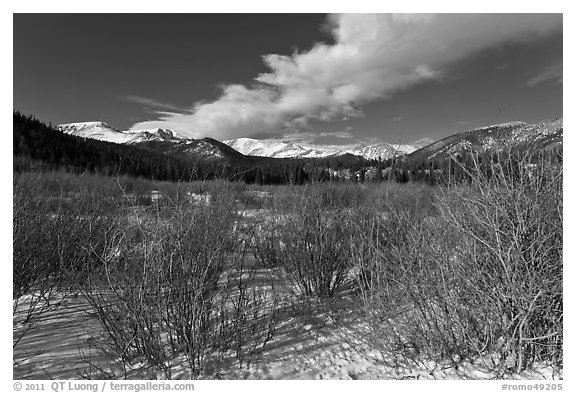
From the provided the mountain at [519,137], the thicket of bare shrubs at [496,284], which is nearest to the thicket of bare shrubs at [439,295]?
the thicket of bare shrubs at [496,284]

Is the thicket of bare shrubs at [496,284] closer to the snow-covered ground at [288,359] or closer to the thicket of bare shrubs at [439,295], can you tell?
the thicket of bare shrubs at [439,295]

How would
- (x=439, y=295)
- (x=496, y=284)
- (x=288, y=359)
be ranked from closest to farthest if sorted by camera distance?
1. (x=496, y=284)
2. (x=439, y=295)
3. (x=288, y=359)

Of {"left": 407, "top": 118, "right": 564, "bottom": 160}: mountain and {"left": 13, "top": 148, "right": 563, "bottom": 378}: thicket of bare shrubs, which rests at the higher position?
{"left": 407, "top": 118, "right": 564, "bottom": 160}: mountain

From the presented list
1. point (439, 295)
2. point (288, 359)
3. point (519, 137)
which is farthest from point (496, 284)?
point (288, 359)

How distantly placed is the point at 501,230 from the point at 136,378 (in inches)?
149

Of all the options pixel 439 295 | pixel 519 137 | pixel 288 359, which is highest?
pixel 519 137

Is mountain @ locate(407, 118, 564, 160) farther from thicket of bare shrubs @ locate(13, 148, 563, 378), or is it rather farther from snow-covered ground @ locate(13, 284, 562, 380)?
snow-covered ground @ locate(13, 284, 562, 380)

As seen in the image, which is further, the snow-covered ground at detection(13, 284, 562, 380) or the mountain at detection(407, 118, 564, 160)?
the mountain at detection(407, 118, 564, 160)

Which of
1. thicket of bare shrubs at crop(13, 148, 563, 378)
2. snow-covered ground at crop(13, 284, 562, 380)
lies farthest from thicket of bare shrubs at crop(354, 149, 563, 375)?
snow-covered ground at crop(13, 284, 562, 380)

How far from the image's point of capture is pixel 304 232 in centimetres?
438

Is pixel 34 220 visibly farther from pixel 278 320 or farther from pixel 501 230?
pixel 501 230

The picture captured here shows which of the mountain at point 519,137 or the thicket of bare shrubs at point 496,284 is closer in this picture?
the thicket of bare shrubs at point 496,284

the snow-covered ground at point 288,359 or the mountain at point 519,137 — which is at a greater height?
the mountain at point 519,137

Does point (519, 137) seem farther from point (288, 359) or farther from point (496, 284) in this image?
point (288, 359)
